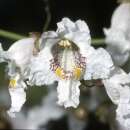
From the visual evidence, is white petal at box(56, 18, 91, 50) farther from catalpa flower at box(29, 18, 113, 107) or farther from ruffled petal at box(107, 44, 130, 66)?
ruffled petal at box(107, 44, 130, 66)

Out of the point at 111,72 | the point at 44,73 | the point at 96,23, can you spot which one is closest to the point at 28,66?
the point at 44,73

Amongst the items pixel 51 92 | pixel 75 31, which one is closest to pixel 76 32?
pixel 75 31

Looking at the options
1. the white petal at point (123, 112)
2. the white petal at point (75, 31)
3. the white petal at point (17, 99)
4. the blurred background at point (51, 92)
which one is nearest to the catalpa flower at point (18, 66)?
the white petal at point (17, 99)

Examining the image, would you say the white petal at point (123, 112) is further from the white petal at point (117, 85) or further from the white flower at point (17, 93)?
the white flower at point (17, 93)

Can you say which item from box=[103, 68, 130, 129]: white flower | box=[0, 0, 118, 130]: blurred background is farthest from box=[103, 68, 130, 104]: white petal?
box=[0, 0, 118, 130]: blurred background

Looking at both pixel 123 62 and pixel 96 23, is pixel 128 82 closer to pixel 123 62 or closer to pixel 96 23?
pixel 123 62

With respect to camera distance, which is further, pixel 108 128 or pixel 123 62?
pixel 108 128
